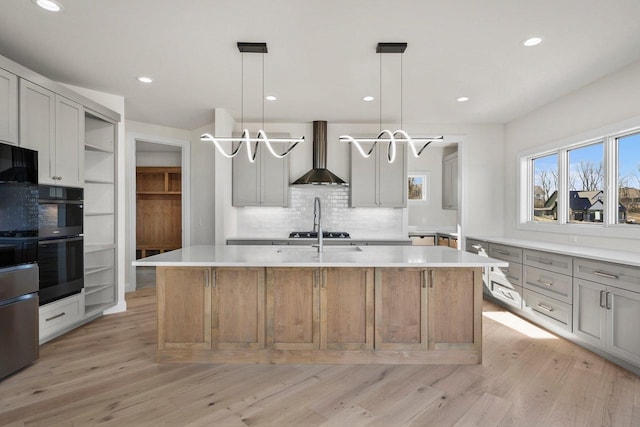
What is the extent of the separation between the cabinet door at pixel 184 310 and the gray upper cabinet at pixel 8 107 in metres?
1.61

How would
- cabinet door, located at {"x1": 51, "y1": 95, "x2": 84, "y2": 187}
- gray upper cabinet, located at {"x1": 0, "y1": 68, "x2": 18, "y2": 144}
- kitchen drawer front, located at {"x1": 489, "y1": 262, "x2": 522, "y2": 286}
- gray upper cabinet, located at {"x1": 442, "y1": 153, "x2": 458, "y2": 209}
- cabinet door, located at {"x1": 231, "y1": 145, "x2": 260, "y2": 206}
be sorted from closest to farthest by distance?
gray upper cabinet, located at {"x1": 0, "y1": 68, "x2": 18, "y2": 144} < cabinet door, located at {"x1": 51, "y1": 95, "x2": 84, "y2": 187} < kitchen drawer front, located at {"x1": 489, "y1": 262, "x2": 522, "y2": 286} < cabinet door, located at {"x1": 231, "y1": 145, "x2": 260, "y2": 206} < gray upper cabinet, located at {"x1": 442, "y1": 153, "x2": 458, "y2": 209}

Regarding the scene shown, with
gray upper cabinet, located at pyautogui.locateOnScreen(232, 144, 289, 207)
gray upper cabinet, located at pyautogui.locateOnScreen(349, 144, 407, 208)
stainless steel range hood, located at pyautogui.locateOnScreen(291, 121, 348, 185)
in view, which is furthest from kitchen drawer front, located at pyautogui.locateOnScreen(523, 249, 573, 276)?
gray upper cabinet, located at pyautogui.locateOnScreen(232, 144, 289, 207)

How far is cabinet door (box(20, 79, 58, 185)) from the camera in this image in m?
2.75

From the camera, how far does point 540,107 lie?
4.39 m

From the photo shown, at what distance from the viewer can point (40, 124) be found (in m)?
2.93

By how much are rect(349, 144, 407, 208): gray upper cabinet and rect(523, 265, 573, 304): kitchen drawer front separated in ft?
6.52

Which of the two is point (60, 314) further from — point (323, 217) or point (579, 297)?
point (579, 297)

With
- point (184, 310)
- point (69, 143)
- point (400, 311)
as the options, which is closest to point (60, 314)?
point (184, 310)

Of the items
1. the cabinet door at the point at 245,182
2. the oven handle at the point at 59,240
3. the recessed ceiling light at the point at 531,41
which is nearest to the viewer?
the recessed ceiling light at the point at 531,41

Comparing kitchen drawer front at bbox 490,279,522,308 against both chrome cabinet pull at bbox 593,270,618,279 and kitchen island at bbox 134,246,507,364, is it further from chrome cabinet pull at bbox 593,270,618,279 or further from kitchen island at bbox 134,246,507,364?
kitchen island at bbox 134,246,507,364

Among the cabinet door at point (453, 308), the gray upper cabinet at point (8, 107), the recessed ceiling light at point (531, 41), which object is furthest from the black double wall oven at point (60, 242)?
the recessed ceiling light at point (531, 41)

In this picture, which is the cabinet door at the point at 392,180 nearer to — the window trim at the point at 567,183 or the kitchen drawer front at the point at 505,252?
the kitchen drawer front at the point at 505,252

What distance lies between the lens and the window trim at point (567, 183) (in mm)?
3269

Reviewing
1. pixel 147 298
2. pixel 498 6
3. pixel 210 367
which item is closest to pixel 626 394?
pixel 498 6
